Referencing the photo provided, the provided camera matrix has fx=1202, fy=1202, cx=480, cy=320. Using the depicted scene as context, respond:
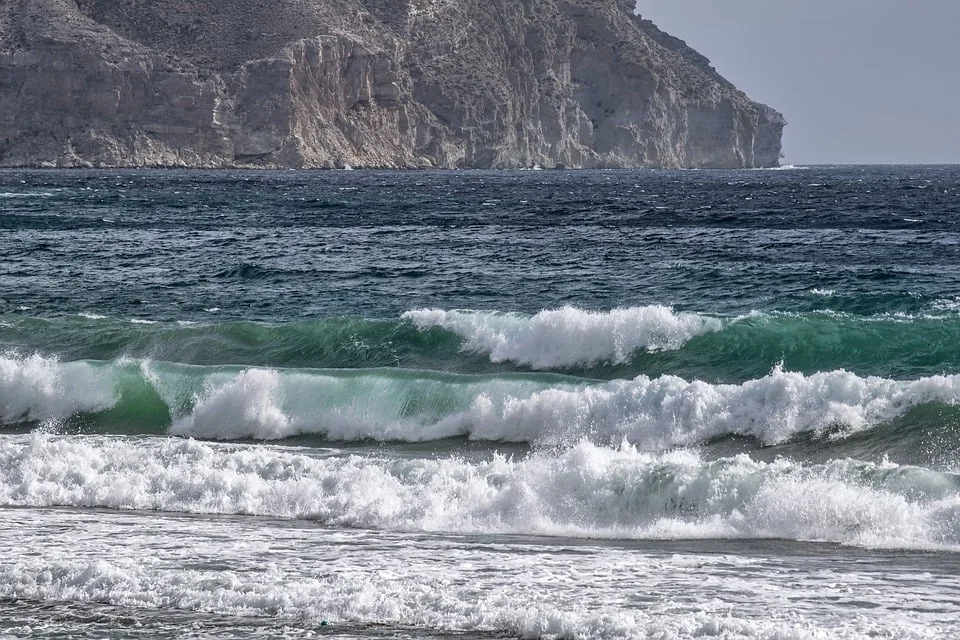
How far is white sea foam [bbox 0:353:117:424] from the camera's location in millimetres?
18578

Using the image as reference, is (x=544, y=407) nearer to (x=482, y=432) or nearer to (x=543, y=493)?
(x=482, y=432)

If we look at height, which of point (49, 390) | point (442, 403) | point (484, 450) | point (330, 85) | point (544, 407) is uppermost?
point (330, 85)

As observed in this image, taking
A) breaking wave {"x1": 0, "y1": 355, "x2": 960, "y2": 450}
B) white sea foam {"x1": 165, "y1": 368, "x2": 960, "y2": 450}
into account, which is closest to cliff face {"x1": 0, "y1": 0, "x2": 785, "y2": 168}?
breaking wave {"x1": 0, "y1": 355, "x2": 960, "y2": 450}

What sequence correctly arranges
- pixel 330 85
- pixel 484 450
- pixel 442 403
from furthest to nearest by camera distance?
pixel 330 85 < pixel 442 403 < pixel 484 450

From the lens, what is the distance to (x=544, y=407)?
53.7 ft

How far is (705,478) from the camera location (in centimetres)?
1221

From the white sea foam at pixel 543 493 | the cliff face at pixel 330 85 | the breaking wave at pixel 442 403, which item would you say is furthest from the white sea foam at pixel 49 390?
the cliff face at pixel 330 85

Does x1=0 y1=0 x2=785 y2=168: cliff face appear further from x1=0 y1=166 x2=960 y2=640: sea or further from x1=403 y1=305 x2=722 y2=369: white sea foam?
x1=403 y1=305 x2=722 y2=369: white sea foam

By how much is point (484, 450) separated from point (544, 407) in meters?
1.11

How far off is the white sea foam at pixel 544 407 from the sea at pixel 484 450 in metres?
A: 0.04

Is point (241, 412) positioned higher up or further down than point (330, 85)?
further down

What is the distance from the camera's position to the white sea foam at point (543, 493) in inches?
451

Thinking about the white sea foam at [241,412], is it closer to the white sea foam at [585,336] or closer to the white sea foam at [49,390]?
the white sea foam at [49,390]

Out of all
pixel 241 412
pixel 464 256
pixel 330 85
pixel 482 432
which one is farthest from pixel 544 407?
pixel 330 85
